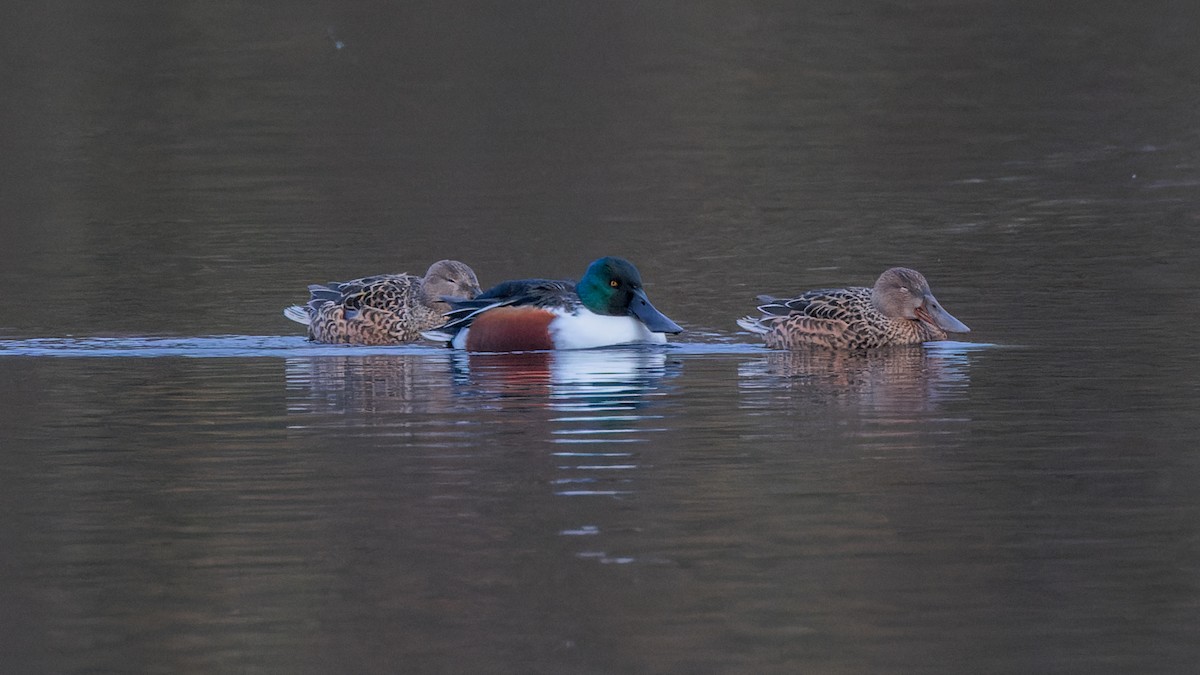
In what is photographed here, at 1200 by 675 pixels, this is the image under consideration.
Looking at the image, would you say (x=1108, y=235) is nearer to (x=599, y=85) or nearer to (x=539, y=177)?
(x=539, y=177)

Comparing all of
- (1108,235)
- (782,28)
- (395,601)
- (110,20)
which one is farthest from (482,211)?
(110,20)

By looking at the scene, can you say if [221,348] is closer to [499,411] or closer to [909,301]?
[499,411]

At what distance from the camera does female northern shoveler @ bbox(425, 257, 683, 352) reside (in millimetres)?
14789

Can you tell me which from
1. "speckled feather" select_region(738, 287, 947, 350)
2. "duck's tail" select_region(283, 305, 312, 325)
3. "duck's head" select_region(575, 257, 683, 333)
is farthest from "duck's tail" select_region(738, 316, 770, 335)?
"duck's tail" select_region(283, 305, 312, 325)

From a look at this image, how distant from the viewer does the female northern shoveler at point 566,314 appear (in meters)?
14.8

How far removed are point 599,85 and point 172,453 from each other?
2225cm

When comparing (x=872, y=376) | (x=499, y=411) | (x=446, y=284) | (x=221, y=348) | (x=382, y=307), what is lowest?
(x=499, y=411)

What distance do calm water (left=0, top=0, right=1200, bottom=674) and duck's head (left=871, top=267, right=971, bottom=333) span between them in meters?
0.37

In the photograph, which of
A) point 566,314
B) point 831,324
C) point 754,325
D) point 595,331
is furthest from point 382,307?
point 831,324

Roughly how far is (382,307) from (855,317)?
327cm

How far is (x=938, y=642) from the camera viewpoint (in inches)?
296

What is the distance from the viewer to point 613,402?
12.4m

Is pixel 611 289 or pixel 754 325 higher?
pixel 611 289

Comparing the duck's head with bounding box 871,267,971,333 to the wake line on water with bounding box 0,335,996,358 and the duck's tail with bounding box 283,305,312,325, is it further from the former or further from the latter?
the duck's tail with bounding box 283,305,312,325
